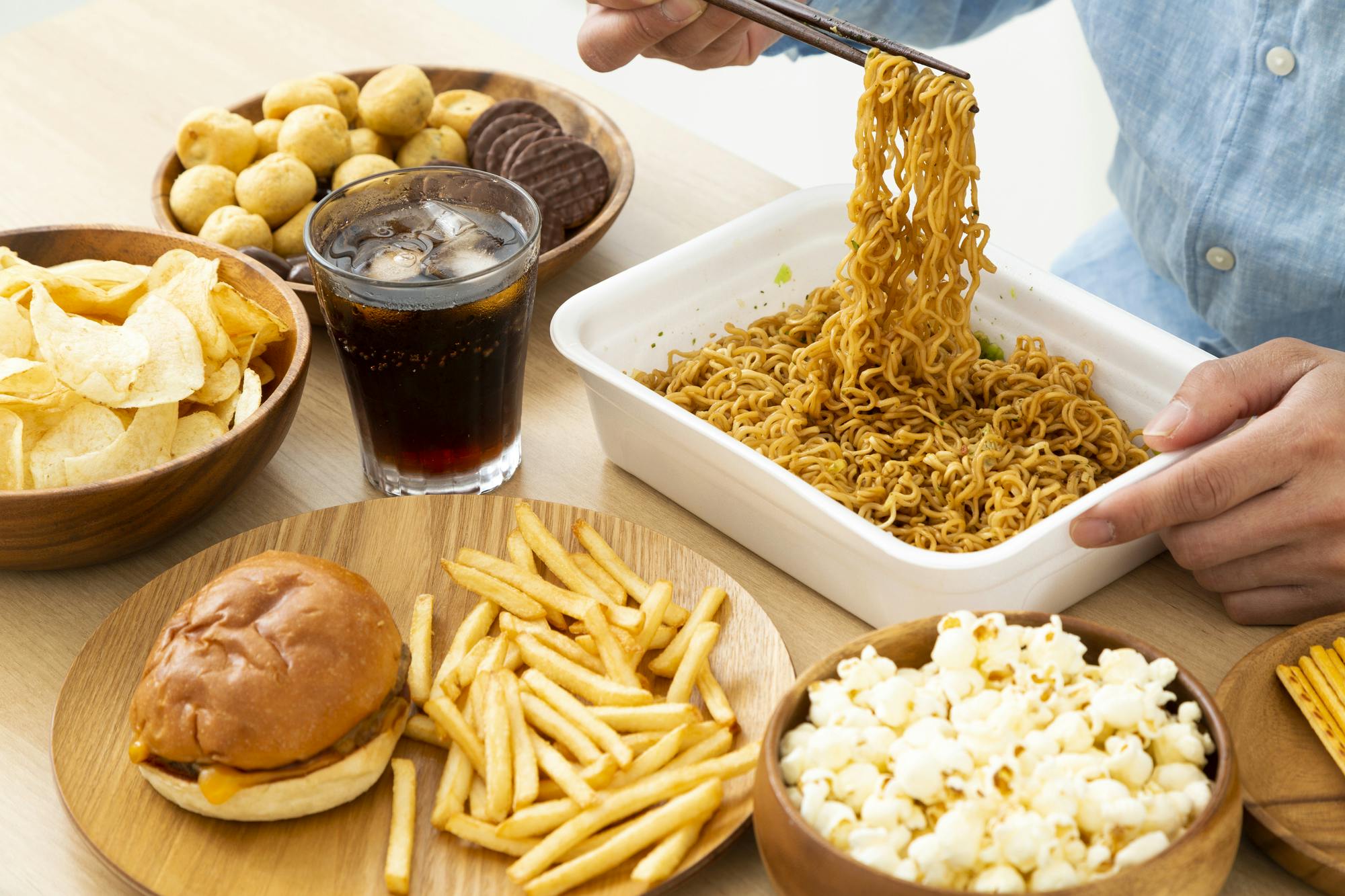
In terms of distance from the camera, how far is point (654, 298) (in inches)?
82.7

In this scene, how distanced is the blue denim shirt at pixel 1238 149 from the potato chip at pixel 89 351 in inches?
71.8

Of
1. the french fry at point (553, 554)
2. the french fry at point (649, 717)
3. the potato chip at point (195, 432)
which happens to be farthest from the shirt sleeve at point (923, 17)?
the french fry at point (649, 717)

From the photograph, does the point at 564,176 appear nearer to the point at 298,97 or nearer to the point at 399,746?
the point at 298,97

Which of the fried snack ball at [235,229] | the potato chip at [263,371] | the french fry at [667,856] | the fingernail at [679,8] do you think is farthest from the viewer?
the fried snack ball at [235,229]

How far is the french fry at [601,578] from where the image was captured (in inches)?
66.6

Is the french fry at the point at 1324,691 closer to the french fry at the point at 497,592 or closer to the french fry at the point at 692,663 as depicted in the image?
the french fry at the point at 692,663

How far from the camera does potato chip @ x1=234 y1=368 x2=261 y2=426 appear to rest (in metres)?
1.79

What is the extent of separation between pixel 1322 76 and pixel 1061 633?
141cm

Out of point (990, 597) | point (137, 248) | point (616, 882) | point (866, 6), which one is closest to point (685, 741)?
point (616, 882)

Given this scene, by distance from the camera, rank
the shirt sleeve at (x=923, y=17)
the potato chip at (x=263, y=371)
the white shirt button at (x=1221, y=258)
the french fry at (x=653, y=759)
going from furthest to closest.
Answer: the shirt sleeve at (x=923, y=17) → the white shirt button at (x=1221, y=258) → the potato chip at (x=263, y=371) → the french fry at (x=653, y=759)

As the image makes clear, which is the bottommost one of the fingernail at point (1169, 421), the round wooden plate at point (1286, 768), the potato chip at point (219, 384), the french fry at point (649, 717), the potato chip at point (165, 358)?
the french fry at point (649, 717)

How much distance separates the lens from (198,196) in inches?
93.0

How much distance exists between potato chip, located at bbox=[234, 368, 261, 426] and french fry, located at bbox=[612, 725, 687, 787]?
75cm

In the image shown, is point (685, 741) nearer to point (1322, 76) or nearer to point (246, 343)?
point (246, 343)
